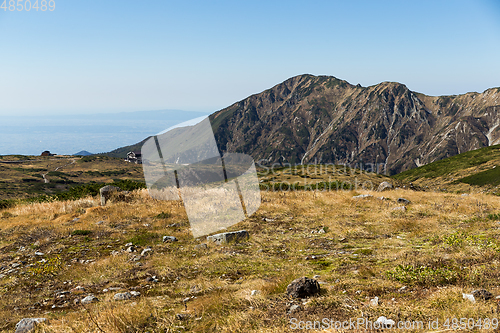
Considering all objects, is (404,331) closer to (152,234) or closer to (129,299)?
(129,299)

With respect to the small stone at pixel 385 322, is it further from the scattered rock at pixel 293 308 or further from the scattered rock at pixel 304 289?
the scattered rock at pixel 304 289

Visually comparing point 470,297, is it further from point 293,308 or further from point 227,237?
point 227,237

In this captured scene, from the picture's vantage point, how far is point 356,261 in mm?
8602

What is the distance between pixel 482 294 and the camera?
Result: 191 inches

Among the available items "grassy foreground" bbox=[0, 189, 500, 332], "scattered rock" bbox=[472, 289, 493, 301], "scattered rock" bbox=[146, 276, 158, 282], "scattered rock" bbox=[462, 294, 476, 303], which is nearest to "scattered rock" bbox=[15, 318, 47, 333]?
"grassy foreground" bbox=[0, 189, 500, 332]

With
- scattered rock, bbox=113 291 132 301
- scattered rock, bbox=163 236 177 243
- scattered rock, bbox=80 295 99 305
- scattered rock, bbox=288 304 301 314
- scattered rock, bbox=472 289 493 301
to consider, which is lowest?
scattered rock, bbox=163 236 177 243

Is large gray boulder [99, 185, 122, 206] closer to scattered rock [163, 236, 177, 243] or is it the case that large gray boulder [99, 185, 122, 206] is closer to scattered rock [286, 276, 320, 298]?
scattered rock [163, 236, 177, 243]

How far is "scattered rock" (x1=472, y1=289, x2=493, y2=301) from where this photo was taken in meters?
4.80

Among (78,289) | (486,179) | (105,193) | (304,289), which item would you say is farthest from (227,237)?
(486,179)

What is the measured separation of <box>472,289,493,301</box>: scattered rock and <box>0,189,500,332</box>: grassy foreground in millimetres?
160

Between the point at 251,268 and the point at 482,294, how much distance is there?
5.77 metres

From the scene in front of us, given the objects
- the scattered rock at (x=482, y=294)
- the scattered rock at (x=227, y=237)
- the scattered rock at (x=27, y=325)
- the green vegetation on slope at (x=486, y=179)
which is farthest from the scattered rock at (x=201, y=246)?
the green vegetation on slope at (x=486, y=179)

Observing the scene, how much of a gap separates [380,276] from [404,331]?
113 inches

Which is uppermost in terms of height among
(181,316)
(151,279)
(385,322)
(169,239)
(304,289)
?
(385,322)
